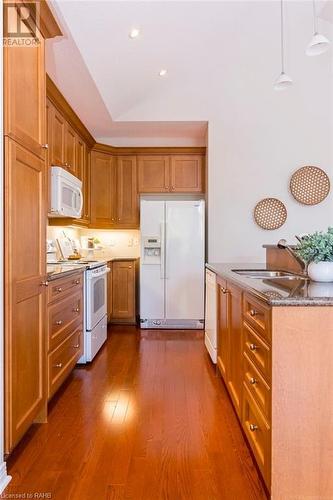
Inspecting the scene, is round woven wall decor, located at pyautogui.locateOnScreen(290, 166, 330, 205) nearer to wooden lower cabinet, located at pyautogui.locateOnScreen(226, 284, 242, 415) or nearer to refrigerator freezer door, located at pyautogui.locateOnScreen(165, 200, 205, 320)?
refrigerator freezer door, located at pyautogui.locateOnScreen(165, 200, 205, 320)

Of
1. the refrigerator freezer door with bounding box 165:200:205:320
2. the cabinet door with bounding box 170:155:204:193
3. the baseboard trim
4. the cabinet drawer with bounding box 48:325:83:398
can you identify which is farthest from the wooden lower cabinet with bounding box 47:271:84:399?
the cabinet door with bounding box 170:155:204:193

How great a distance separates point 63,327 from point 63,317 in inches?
2.8

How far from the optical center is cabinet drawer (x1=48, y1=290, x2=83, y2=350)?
2.12 metres

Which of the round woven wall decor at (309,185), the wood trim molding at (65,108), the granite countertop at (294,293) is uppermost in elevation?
the wood trim molding at (65,108)

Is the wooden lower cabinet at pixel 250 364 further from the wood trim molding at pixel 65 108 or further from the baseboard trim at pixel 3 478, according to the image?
the wood trim molding at pixel 65 108

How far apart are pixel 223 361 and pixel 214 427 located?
1.71 feet

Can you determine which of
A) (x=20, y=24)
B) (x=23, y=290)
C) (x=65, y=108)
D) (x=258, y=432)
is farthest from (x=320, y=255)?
(x=65, y=108)

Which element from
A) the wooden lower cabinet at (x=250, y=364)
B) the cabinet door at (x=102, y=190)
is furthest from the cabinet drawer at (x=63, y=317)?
the cabinet door at (x=102, y=190)

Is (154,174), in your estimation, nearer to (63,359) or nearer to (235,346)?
(63,359)

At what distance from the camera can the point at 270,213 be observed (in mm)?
4160

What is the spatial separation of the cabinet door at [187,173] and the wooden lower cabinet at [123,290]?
1.28 meters

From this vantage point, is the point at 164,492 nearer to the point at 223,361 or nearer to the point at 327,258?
the point at 223,361

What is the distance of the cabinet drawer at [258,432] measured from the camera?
1289 mm

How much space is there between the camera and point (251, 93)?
4.18m
